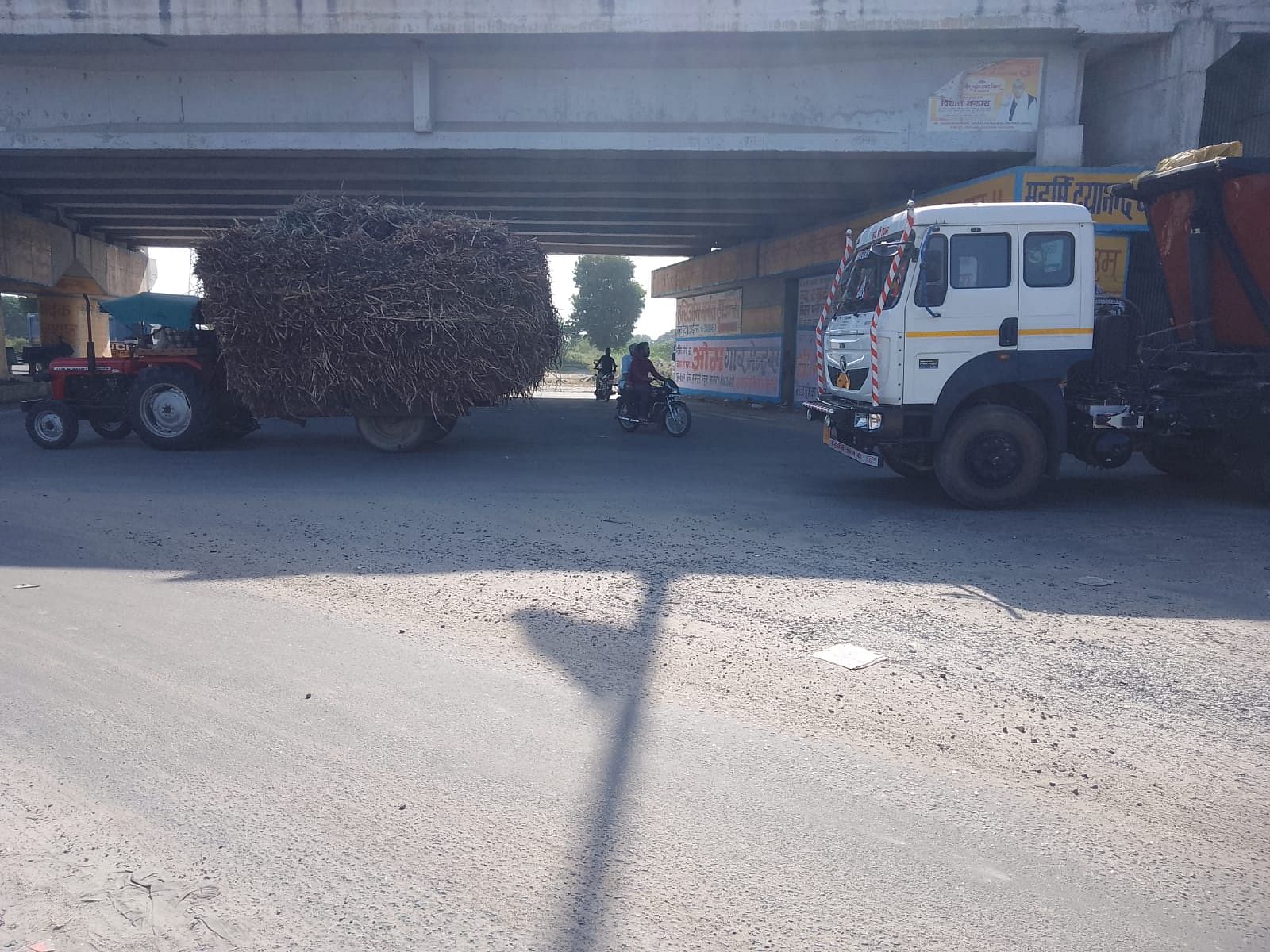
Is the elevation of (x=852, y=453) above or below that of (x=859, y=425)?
below

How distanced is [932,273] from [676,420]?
7.98 metres

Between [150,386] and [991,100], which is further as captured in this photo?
[991,100]

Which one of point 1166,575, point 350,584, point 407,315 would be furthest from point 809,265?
point 350,584

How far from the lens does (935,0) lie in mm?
14664

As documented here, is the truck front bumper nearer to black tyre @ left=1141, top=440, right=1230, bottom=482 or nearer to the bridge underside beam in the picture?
black tyre @ left=1141, top=440, right=1230, bottom=482

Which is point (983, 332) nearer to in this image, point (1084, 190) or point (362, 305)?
point (362, 305)

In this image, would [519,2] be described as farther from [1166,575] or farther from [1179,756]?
[1179,756]

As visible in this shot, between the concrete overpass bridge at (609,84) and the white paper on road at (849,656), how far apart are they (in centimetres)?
1291

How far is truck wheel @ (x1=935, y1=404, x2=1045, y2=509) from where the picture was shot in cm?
909

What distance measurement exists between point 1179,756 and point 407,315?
10.2 metres

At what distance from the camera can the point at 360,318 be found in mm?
11828

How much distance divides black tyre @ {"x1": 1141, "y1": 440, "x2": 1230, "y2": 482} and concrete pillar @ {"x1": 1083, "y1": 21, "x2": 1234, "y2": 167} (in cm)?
680

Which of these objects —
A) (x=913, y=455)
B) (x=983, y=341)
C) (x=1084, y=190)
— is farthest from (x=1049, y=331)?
(x=1084, y=190)

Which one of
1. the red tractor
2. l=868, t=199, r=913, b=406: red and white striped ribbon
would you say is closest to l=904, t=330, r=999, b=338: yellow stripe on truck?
l=868, t=199, r=913, b=406: red and white striped ribbon
